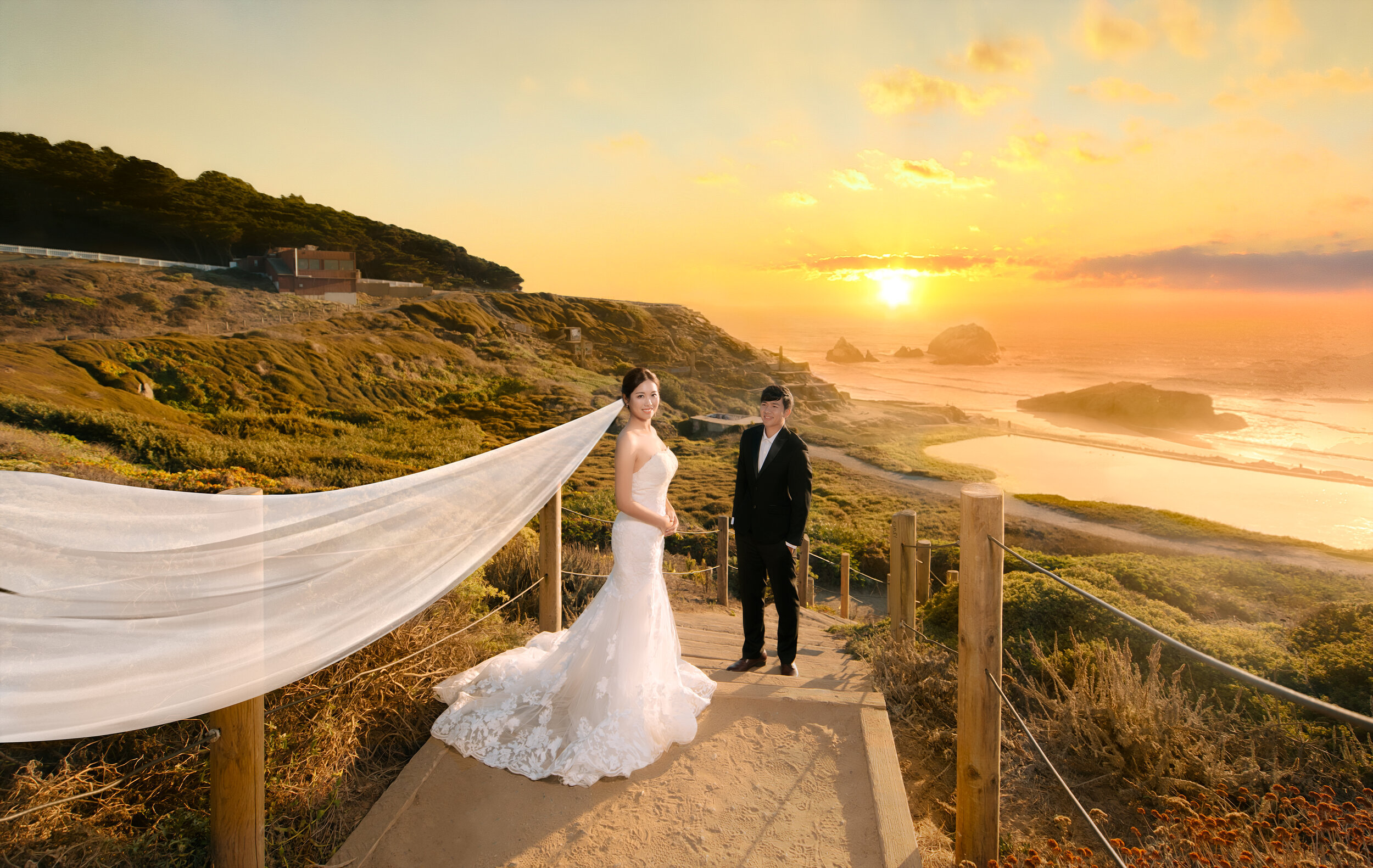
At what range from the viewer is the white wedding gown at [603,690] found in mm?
2713

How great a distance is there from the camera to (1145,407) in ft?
102

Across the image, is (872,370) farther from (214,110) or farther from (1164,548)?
(214,110)

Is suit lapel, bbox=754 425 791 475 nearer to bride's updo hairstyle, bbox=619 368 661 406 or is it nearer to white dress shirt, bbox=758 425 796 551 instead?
white dress shirt, bbox=758 425 796 551

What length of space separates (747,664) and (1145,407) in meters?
34.5

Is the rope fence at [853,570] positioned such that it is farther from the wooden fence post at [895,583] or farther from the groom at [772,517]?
the groom at [772,517]

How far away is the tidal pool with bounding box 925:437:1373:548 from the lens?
2247cm

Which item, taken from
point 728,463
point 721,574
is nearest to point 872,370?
point 728,463

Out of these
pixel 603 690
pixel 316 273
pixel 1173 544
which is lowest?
pixel 1173 544

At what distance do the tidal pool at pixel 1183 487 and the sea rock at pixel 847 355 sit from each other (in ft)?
42.9

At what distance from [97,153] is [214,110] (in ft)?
39.7

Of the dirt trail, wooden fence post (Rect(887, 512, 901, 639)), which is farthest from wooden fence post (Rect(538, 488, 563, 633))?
the dirt trail

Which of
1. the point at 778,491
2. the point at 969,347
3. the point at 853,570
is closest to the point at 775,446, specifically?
the point at 778,491

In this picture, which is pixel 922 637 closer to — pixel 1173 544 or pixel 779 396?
pixel 779 396

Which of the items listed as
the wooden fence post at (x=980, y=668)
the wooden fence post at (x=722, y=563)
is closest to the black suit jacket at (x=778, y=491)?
the wooden fence post at (x=980, y=668)
